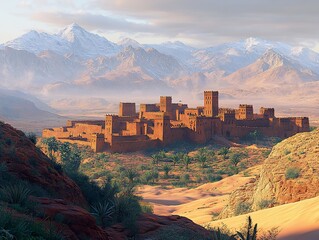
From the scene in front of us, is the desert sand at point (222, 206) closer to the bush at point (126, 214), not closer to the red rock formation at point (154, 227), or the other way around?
the red rock formation at point (154, 227)

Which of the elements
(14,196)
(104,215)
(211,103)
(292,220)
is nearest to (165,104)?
(211,103)

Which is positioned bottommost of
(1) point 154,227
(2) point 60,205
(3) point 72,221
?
(1) point 154,227

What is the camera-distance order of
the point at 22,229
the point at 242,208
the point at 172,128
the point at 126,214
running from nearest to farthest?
1. the point at 22,229
2. the point at 126,214
3. the point at 242,208
4. the point at 172,128

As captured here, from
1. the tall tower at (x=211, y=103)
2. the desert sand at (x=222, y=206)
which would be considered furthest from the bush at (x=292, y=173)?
the tall tower at (x=211, y=103)

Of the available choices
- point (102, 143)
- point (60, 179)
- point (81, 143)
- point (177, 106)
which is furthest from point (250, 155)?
point (60, 179)

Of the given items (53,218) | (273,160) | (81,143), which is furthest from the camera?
(81,143)

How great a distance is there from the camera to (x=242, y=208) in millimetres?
21750

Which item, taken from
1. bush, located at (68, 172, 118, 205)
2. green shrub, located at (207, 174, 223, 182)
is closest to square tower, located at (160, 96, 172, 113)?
green shrub, located at (207, 174, 223, 182)

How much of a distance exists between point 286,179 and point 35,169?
10570 millimetres

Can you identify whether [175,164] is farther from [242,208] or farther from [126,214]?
[126,214]

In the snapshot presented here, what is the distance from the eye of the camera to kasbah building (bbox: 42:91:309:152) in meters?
59.4

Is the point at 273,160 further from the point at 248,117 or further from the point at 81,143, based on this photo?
the point at 248,117

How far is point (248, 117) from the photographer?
237ft

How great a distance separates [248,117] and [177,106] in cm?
1230
